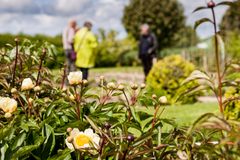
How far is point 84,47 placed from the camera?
12594 mm

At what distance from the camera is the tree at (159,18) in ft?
145

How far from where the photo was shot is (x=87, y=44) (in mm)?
12586

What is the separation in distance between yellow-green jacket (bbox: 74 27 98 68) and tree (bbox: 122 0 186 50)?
31.4 m

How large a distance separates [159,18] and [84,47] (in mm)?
32041

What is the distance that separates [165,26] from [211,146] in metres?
42.5

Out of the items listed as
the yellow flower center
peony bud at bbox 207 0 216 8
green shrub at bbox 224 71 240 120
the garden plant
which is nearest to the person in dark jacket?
green shrub at bbox 224 71 240 120

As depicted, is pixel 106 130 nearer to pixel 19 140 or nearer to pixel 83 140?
pixel 83 140

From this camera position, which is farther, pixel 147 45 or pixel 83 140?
pixel 147 45

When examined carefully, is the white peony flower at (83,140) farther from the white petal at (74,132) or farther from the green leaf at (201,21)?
the green leaf at (201,21)

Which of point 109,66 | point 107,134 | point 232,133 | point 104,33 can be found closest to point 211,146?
point 232,133

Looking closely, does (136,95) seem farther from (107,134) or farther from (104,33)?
(104,33)

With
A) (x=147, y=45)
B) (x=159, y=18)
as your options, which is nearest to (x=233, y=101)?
(x=147, y=45)

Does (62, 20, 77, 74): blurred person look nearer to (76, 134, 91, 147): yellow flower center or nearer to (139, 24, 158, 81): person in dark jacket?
(139, 24, 158, 81): person in dark jacket

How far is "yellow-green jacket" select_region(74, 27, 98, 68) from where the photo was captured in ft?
41.1
